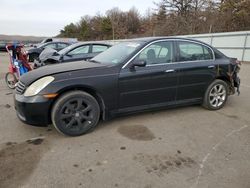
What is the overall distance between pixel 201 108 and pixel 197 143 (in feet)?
5.71

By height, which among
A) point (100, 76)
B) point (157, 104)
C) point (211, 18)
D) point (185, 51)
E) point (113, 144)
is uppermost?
point (211, 18)

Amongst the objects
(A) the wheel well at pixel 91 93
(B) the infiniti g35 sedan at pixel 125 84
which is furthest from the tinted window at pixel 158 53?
(A) the wheel well at pixel 91 93

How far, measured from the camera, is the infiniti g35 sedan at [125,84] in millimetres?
3305

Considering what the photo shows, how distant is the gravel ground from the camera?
2.42m

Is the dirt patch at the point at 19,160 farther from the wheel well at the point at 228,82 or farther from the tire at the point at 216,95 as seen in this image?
the wheel well at the point at 228,82

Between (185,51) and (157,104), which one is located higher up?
(185,51)

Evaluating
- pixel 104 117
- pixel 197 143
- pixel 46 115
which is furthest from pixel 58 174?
pixel 197 143

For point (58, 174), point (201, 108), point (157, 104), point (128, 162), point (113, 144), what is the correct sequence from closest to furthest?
point (58, 174) → point (128, 162) → point (113, 144) → point (157, 104) → point (201, 108)

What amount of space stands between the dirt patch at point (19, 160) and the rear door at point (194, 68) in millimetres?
2735

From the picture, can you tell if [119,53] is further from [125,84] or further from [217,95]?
[217,95]

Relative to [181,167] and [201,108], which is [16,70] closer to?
[201,108]

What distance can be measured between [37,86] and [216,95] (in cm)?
364

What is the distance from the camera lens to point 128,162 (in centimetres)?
277

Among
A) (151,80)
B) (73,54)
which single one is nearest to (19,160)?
(151,80)
